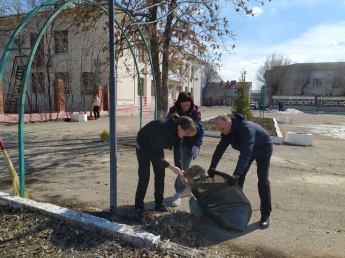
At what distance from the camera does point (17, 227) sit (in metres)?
2.70

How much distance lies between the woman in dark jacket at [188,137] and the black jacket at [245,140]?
50cm

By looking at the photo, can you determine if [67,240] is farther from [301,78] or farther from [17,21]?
[301,78]

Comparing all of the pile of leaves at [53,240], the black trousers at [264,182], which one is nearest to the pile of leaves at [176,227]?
the pile of leaves at [53,240]

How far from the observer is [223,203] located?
2945 mm

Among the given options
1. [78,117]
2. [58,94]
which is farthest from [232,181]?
[58,94]

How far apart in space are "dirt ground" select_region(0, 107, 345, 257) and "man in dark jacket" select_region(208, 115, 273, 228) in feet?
1.28

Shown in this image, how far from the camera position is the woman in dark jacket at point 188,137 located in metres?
3.58

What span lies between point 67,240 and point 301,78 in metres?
52.2

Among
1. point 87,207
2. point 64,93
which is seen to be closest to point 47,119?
point 64,93

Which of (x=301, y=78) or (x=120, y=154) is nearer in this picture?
(x=120, y=154)

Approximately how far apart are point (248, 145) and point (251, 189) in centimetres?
173

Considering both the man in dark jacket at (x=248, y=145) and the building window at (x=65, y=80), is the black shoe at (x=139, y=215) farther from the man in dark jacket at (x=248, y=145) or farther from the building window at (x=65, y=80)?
the building window at (x=65, y=80)

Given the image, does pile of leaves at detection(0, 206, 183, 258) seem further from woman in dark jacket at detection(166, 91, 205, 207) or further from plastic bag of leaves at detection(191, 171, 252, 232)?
woman in dark jacket at detection(166, 91, 205, 207)

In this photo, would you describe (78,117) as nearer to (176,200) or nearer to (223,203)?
(176,200)
